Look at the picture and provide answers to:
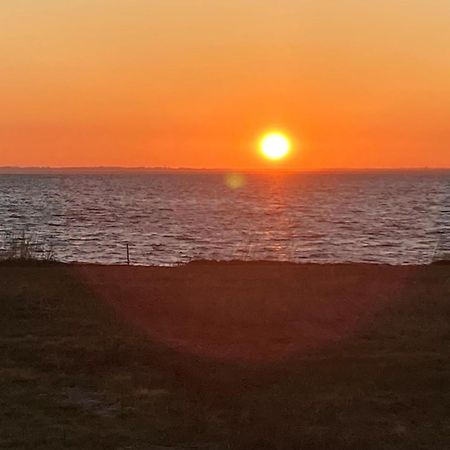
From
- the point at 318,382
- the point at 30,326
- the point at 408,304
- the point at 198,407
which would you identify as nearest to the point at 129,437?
the point at 198,407

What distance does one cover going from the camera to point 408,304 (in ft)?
Result: 43.9

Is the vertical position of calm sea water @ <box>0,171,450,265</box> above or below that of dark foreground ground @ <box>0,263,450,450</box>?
below

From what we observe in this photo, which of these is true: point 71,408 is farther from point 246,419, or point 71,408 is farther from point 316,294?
point 316,294

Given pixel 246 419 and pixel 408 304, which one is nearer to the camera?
pixel 246 419

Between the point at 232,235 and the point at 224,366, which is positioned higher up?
the point at 224,366

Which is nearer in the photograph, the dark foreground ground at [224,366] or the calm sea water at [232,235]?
the dark foreground ground at [224,366]

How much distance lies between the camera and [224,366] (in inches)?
362

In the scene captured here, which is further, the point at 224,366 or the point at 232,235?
the point at 232,235

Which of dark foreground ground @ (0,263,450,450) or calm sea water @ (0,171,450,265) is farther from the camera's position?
calm sea water @ (0,171,450,265)

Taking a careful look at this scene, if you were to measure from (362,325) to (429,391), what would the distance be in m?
3.33

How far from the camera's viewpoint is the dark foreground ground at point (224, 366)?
7.09 metres

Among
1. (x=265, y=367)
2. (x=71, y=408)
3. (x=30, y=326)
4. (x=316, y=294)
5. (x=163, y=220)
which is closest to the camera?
(x=71, y=408)

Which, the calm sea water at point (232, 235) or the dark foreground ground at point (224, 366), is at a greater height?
the dark foreground ground at point (224, 366)

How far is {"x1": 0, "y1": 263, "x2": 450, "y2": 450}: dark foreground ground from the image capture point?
23.3 feet
